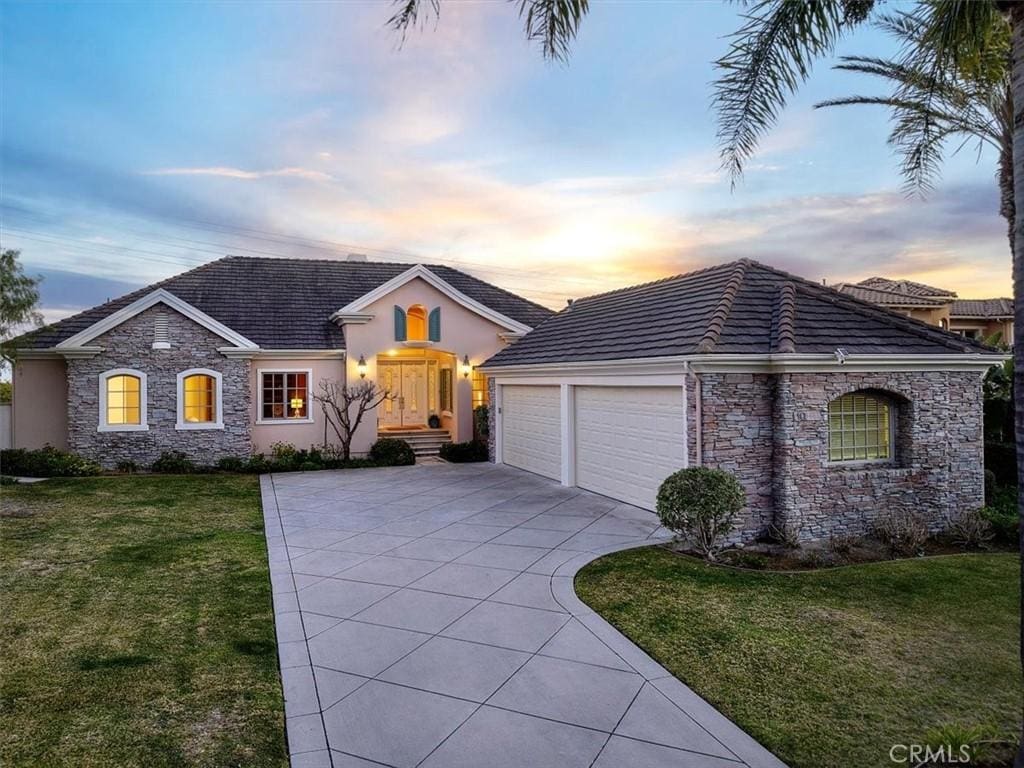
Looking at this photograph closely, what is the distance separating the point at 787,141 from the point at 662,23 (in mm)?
3937

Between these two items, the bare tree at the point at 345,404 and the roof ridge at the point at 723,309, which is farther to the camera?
the bare tree at the point at 345,404

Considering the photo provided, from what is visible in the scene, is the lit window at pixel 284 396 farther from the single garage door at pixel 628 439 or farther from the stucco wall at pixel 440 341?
the single garage door at pixel 628 439

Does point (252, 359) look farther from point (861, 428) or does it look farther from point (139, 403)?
point (861, 428)

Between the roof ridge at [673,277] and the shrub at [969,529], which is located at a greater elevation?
the roof ridge at [673,277]

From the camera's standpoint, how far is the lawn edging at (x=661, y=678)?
3625mm

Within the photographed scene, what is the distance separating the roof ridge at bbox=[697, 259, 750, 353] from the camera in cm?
897

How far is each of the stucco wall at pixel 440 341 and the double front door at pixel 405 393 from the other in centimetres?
208

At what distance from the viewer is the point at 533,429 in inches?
595

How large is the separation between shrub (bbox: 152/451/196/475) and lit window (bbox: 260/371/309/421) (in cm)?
242

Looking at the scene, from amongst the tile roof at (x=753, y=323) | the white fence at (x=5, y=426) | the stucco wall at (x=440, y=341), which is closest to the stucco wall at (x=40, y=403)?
the white fence at (x=5, y=426)

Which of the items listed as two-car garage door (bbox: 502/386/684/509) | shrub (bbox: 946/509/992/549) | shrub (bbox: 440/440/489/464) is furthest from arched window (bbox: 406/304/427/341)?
shrub (bbox: 946/509/992/549)

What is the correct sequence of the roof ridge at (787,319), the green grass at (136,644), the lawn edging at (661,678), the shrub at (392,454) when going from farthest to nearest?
the shrub at (392,454) < the roof ridge at (787,319) < the green grass at (136,644) < the lawn edging at (661,678)

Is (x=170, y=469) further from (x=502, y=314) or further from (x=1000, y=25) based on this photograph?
(x=1000, y=25)
